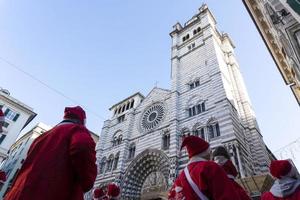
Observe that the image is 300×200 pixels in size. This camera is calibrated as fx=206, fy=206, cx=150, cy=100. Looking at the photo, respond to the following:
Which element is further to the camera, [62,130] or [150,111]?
[150,111]

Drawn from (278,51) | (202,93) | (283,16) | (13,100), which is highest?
(13,100)

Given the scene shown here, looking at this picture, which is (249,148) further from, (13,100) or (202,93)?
(13,100)

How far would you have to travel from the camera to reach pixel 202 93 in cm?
1702

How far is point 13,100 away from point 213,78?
29.5 meters

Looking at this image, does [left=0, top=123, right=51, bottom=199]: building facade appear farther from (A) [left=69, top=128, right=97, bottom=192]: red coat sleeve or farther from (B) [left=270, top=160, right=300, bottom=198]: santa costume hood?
(B) [left=270, top=160, right=300, bottom=198]: santa costume hood

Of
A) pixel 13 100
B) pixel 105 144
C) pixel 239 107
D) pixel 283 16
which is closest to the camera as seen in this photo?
pixel 283 16

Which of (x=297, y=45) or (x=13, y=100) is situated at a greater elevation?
(x=13, y=100)

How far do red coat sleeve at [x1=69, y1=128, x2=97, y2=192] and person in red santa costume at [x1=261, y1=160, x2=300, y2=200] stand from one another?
2.88 meters

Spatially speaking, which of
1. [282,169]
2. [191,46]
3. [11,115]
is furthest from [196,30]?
[11,115]

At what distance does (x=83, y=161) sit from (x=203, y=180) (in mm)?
1169

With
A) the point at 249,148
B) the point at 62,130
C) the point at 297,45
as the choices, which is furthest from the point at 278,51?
the point at 62,130

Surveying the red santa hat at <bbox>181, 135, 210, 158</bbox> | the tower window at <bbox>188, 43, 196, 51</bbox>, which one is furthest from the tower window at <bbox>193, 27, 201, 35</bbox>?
the red santa hat at <bbox>181, 135, 210, 158</bbox>

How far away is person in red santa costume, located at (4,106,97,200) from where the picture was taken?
5.81 feet

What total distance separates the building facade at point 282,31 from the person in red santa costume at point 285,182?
5.47 m
